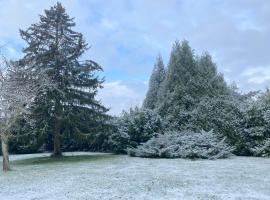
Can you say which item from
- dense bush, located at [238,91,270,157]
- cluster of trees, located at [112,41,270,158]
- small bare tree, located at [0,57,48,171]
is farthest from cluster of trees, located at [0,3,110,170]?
dense bush, located at [238,91,270,157]

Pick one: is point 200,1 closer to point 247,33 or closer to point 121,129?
point 247,33

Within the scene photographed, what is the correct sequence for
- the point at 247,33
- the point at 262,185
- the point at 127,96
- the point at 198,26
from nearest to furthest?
the point at 262,185, the point at 198,26, the point at 247,33, the point at 127,96

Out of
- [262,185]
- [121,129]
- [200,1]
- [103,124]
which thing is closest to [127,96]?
[121,129]

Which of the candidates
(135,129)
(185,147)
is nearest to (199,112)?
(185,147)

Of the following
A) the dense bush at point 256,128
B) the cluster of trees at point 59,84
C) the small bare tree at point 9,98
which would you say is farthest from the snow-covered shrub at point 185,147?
the small bare tree at point 9,98

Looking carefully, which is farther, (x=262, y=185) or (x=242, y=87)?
(x=242, y=87)

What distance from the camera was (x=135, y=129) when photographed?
2167cm

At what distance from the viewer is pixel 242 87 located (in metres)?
36.9

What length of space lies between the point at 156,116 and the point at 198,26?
8219mm

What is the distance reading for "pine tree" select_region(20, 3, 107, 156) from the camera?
1833 centimetres

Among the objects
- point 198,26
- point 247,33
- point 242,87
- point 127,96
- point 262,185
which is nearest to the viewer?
point 262,185

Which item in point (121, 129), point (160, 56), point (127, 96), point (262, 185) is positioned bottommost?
point (262, 185)

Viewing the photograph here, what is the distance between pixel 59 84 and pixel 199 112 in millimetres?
9107

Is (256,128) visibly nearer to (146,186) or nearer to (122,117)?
(122,117)
